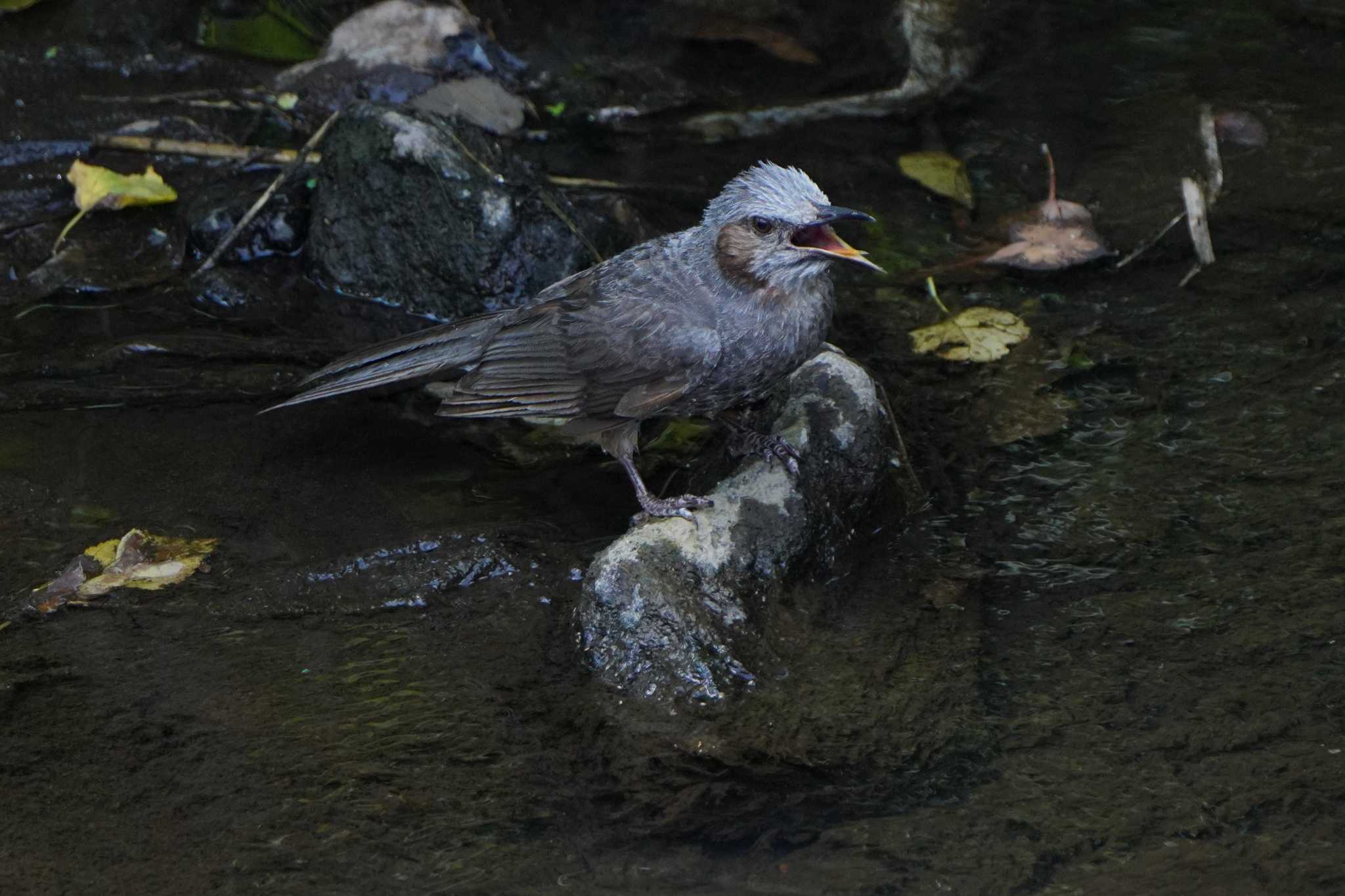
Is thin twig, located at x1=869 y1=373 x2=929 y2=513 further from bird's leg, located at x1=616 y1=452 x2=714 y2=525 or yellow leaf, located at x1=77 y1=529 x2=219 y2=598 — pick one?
yellow leaf, located at x1=77 y1=529 x2=219 y2=598

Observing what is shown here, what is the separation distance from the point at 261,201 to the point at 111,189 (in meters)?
0.69

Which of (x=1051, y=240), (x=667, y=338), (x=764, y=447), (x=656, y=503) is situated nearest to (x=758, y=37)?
(x=1051, y=240)

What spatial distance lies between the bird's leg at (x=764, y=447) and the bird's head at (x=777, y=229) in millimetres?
478

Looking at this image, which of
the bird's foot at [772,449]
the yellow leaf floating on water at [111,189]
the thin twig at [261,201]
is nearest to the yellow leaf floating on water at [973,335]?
the bird's foot at [772,449]

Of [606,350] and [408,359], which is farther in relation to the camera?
[408,359]

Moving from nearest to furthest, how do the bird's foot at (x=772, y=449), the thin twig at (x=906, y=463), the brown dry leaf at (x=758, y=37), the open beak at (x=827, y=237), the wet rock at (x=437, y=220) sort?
the open beak at (x=827, y=237) < the bird's foot at (x=772, y=449) < the thin twig at (x=906, y=463) < the wet rock at (x=437, y=220) < the brown dry leaf at (x=758, y=37)

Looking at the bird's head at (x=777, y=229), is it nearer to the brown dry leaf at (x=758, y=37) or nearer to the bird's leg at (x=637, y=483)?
the bird's leg at (x=637, y=483)

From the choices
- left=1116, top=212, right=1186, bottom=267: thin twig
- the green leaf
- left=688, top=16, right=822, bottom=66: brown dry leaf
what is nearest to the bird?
left=1116, top=212, right=1186, bottom=267: thin twig

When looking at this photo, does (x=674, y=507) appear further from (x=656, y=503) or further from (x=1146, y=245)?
(x=1146, y=245)

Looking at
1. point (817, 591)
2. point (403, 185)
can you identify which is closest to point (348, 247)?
point (403, 185)

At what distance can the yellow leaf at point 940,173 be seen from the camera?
6.31m

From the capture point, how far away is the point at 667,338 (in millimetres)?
4277

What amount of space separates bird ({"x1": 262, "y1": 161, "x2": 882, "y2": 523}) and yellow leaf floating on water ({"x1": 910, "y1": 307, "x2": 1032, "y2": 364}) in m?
1.04

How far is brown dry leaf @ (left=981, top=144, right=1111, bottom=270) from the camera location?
5711 millimetres
